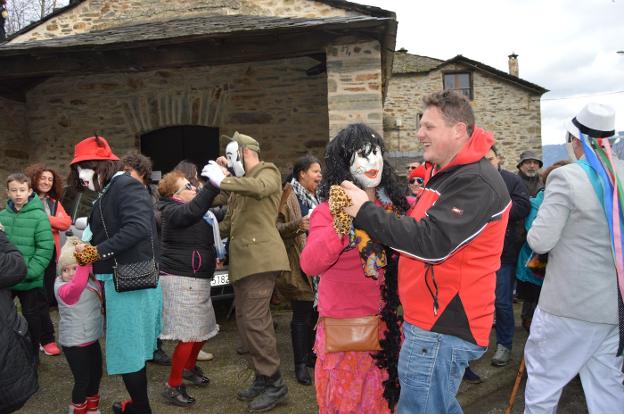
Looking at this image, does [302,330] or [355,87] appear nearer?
[302,330]

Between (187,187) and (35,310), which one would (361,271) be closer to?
(187,187)

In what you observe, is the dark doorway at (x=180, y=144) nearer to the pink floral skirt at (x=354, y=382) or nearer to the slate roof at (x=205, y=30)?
the slate roof at (x=205, y=30)

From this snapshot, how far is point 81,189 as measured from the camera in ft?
10.4

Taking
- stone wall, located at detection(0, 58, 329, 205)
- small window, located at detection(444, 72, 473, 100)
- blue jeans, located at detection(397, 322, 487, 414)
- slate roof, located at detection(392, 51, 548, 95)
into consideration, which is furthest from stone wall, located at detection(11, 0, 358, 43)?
small window, located at detection(444, 72, 473, 100)

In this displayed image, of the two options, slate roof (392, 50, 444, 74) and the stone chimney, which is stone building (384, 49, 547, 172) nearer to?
slate roof (392, 50, 444, 74)

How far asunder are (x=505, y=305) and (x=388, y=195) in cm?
227

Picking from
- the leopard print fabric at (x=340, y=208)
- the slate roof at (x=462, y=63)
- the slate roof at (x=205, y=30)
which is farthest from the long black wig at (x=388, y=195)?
the slate roof at (x=462, y=63)

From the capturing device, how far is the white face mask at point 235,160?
343 cm

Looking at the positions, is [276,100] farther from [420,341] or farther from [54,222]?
[420,341]

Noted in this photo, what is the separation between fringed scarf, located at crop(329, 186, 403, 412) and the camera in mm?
2127

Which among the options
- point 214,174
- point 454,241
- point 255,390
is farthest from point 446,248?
point 255,390

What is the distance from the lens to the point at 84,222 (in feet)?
13.6

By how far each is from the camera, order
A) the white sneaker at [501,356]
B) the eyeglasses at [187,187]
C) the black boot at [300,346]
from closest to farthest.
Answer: the eyeglasses at [187,187], the black boot at [300,346], the white sneaker at [501,356]

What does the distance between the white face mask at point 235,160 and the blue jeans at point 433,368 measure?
1888 millimetres
